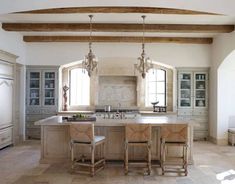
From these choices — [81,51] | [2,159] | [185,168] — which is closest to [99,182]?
[185,168]

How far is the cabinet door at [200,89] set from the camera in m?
9.03

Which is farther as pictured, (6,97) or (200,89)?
(200,89)

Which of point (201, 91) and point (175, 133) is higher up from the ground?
point (201, 91)

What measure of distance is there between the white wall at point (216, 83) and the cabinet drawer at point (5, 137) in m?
5.80

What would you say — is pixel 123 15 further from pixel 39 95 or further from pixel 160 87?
pixel 39 95

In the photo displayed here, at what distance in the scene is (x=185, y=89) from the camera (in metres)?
9.08

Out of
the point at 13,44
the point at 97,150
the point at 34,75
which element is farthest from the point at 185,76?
the point at 13,44

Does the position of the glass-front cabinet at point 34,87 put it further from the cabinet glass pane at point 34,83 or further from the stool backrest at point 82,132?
the stool backrest at point 82,132

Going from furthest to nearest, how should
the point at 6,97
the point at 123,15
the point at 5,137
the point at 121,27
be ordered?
the point at 6,97 < the point at 5,137 < the point at 121,27 < the point at 123,15

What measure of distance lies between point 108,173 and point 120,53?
464 centimetres

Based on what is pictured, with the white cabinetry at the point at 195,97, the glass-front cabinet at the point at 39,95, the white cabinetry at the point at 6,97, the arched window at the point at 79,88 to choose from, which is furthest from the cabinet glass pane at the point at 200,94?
the white cabinetry at the point at 6,97

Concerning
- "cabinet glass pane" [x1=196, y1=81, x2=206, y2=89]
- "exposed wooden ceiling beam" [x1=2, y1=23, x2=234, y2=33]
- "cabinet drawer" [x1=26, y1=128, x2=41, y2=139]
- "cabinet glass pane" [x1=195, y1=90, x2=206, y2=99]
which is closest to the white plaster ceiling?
"exposed wooden ceiling beam" [x1=2, y1=23, x2=234, y2=33]

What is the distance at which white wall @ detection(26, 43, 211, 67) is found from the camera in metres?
8.95

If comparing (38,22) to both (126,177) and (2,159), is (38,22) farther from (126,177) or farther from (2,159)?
(126,177)
